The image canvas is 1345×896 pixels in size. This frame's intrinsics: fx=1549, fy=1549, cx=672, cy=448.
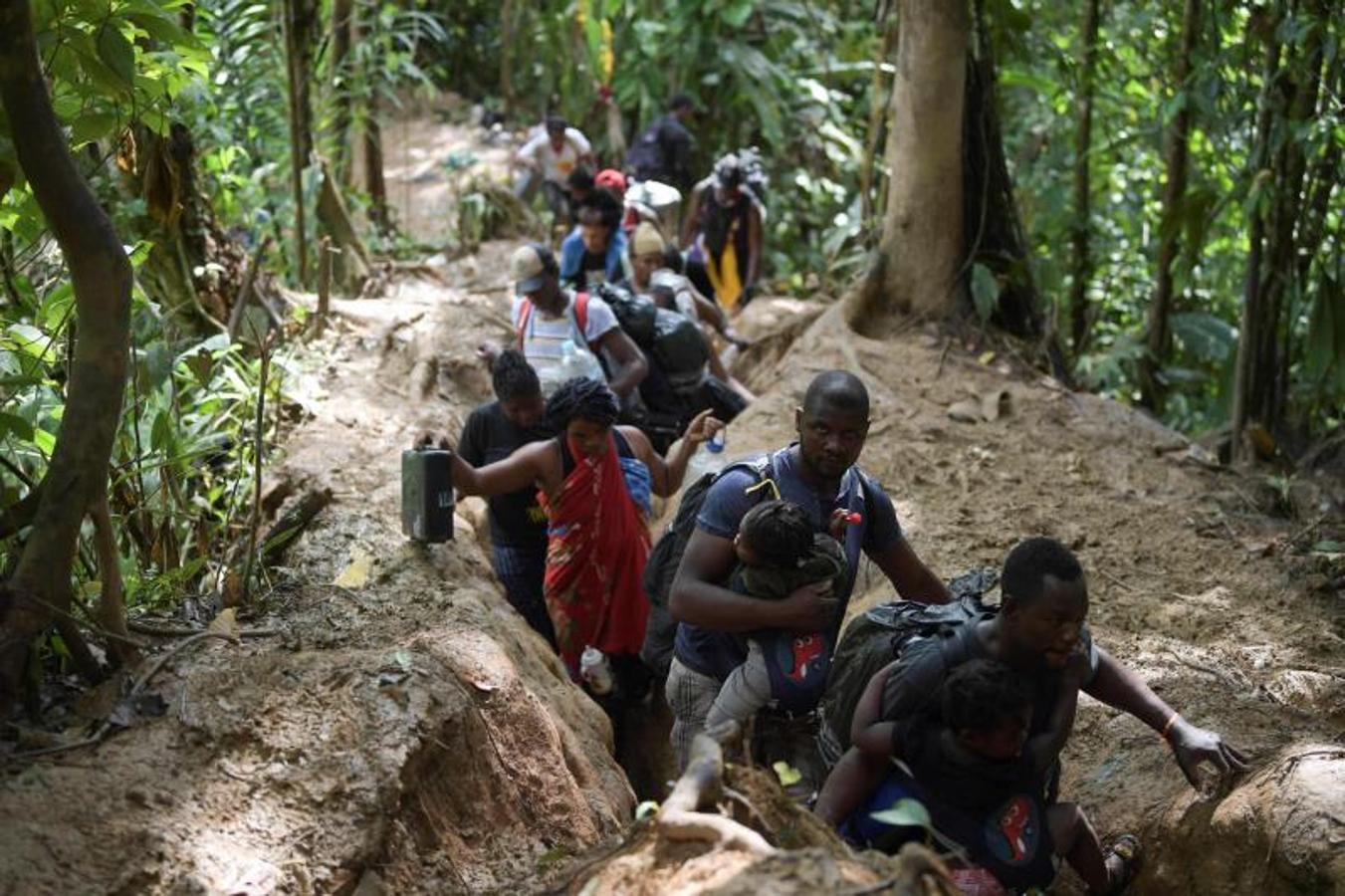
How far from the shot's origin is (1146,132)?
10891 millimetres

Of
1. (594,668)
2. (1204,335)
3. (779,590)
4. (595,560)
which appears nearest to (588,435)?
(595,560)

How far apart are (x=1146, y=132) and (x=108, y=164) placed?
6916 millimetres

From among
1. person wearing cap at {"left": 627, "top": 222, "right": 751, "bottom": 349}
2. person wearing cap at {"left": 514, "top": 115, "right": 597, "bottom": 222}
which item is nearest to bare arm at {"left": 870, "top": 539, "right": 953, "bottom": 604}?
person wearing cap at {"left": 627, "top": 222, "right": 751, "bottom": 349}

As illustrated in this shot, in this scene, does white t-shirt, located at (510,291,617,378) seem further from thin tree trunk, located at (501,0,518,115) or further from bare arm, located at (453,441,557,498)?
thin tree trunk, located at (501,0,518,115)

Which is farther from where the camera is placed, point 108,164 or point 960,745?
point 108,164

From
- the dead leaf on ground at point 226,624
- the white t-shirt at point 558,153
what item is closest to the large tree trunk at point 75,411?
the dead leaf on ground at point 226,624

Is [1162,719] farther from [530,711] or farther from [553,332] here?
[553,332]

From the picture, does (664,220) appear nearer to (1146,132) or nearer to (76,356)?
(1146,132)

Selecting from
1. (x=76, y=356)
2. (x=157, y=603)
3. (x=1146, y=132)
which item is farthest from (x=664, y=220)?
(x=76, y=356)

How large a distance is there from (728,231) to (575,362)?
18.5 ft

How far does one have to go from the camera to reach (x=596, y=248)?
1064 centimetres

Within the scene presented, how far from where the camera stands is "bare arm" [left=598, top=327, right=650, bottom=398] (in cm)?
824

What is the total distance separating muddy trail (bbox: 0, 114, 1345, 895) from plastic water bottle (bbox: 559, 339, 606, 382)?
2.84 ft

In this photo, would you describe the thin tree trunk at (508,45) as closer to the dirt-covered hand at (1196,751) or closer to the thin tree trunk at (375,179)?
the thin tree trunk at (375,179)
